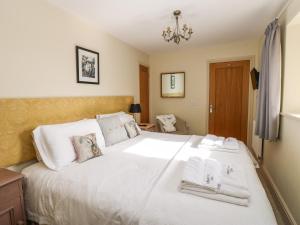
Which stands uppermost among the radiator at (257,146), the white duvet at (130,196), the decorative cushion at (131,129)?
the decorative cushion at (131,129)

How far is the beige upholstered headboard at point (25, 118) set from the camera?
167 cm

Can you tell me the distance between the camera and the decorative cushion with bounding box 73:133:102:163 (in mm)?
1798

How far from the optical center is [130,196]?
117 cm

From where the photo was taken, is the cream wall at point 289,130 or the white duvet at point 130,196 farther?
the cream wall at point 289,130

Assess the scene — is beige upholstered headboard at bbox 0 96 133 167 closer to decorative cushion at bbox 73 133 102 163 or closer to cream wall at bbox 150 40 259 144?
decorative cushion at bbox 73 133 102 163

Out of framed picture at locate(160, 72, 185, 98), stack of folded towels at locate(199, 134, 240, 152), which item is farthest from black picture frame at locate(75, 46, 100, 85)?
framed picture at locate(160, 72, 185, 98)

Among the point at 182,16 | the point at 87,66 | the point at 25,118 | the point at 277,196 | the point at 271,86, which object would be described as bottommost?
the point at 277,196

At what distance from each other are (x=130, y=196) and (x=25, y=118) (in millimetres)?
1406

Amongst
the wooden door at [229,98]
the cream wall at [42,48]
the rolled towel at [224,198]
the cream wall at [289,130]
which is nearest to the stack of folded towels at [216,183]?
the rolled towel at [224,198]

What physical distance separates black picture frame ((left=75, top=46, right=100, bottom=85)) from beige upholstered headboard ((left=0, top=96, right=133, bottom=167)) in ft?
1.22

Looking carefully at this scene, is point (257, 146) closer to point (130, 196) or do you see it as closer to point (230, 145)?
point (230, 145)

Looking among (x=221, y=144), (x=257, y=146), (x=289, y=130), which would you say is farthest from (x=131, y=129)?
(x=257, y=146)

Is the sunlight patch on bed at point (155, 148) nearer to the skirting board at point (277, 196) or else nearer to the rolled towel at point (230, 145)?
the rolled towel at point (230, 145)

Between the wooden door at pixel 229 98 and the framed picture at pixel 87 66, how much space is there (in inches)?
103
